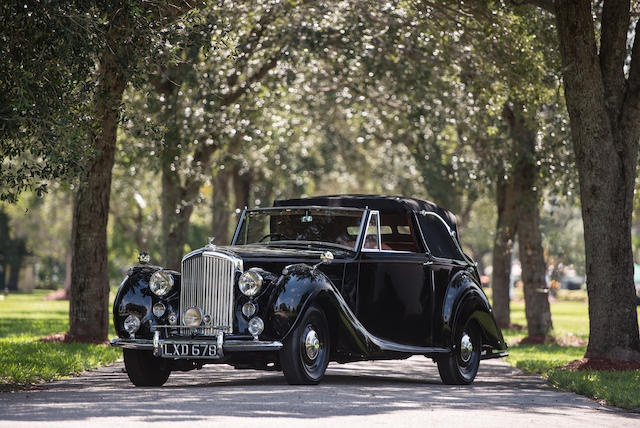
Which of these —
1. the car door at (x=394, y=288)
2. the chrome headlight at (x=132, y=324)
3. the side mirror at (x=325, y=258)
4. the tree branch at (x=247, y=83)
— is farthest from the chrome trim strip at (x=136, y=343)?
the tree branch at (x=247, y=83)

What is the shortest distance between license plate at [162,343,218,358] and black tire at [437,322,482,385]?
3.33 metres

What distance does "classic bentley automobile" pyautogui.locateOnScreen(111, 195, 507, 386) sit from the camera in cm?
1015

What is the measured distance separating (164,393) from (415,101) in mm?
15532

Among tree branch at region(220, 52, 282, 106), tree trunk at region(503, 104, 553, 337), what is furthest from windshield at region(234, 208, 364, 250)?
tree branch at region(220, 52, 282, 106)

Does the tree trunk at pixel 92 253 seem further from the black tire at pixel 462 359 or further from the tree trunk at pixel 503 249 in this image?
the tree trunk at pixel 503 249

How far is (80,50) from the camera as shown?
11031mm

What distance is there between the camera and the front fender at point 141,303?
1060cm

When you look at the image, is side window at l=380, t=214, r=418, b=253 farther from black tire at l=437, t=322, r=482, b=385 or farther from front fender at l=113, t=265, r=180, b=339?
front fender at l=113, t=265, r=180, b=339

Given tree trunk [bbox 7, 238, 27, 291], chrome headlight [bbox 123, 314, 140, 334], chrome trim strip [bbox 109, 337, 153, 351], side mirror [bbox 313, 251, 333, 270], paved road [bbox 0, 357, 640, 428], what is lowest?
paved road [bbox 0, 357, 640, 428]

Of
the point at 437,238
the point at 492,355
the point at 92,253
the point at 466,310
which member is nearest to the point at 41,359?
the point at 92,253

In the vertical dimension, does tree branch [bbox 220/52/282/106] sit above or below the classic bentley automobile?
above

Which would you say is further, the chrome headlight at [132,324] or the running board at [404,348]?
the running board at [404,348]

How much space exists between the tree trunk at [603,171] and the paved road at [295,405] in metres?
2.45

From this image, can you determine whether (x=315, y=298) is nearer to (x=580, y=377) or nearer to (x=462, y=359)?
(x=462, y=359)
